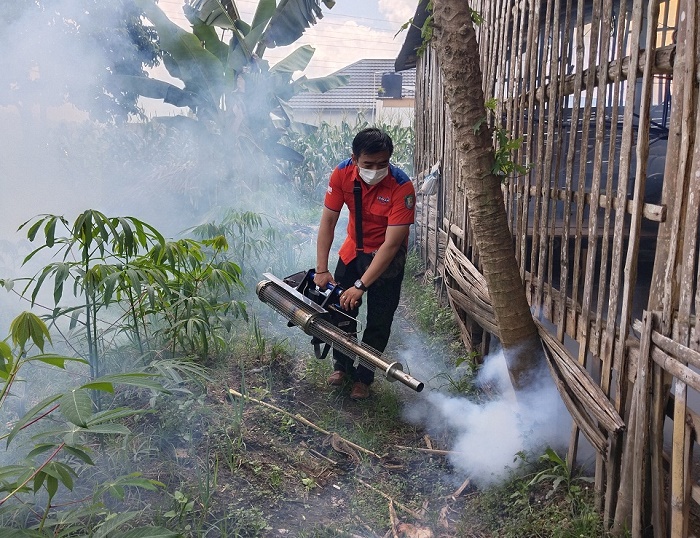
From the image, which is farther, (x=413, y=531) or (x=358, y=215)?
(x=358, y=215)

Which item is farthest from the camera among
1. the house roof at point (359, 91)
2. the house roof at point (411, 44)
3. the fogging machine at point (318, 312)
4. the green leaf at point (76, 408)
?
the house roof at point (359, 91)

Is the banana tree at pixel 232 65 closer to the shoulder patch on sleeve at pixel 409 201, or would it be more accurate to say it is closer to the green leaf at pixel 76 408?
the shoulder patch on sleeve at pixel 409 201

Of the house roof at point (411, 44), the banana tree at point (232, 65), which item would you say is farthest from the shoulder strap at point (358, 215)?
the banana tree at point (232, 65)

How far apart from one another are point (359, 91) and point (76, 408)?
28060mm

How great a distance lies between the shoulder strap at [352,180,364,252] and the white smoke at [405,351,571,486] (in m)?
1.32

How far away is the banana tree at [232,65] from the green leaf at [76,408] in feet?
26.7

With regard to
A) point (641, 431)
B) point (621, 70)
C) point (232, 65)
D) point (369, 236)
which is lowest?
point (641, 431)

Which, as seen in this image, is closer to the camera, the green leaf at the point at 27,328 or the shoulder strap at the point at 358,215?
the green leaf at the point at 27,328

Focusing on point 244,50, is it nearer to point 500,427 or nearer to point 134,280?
point 134,280

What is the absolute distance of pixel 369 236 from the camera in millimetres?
4410

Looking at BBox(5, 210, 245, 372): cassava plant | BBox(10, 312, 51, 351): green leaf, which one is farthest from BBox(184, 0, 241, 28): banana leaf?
BBox(10, 312, 51, 351): green leaf

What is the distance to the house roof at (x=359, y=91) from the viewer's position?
26453mm

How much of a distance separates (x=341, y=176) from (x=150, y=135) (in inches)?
347

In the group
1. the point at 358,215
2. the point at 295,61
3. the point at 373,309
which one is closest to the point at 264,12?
the point at 295,61
